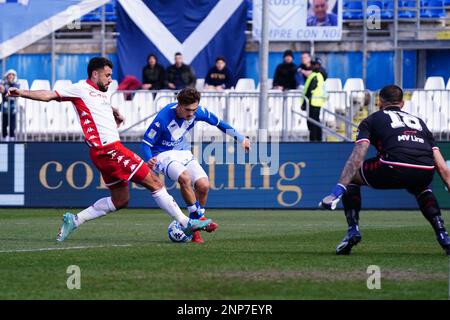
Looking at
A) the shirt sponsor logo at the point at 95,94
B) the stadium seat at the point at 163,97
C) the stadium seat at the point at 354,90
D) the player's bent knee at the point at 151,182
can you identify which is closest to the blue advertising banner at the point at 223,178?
the stadium seat at the point at 163,97

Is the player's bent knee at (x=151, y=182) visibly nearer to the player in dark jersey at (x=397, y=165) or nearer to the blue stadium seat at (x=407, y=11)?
the player in dark jersey at (x=397, y=165)

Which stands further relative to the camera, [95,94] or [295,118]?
[295,118]

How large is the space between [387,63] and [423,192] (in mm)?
17950

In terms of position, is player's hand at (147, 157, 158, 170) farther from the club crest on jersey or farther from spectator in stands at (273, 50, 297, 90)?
spectator in stands at (273, 50, 297, 90)

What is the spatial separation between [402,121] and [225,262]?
2599 millimetres

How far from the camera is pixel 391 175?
12.6 m

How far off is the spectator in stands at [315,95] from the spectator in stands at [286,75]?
1.65 meters

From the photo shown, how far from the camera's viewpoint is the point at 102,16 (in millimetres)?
30297

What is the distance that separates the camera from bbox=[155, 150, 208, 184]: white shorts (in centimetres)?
1499

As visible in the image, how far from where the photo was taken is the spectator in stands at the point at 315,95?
25.5m

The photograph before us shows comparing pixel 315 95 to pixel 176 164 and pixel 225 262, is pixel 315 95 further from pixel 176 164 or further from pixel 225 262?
pixel 225 262

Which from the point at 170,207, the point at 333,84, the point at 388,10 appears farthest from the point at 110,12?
the point at 170,207

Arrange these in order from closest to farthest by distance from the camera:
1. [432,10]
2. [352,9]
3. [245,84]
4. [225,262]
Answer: [225,262] < [245,84] < [352,9] < [432,10]
